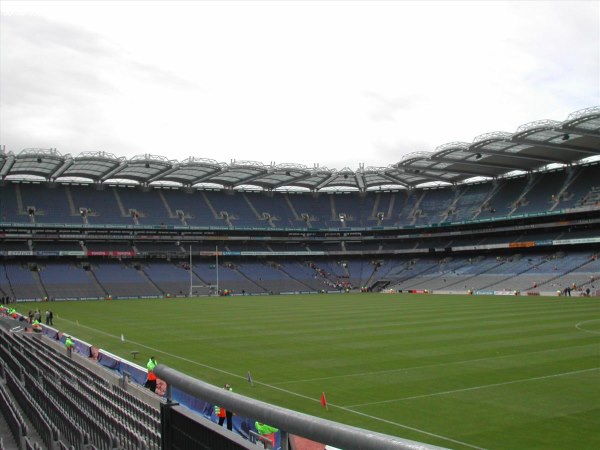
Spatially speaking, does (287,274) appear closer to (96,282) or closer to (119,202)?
(119,202)

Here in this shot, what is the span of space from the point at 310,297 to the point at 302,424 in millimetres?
77050

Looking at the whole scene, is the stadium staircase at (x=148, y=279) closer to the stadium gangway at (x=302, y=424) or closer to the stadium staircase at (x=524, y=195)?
the stadium staircase at (x=524, y=195)

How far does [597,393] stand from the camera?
1773cm

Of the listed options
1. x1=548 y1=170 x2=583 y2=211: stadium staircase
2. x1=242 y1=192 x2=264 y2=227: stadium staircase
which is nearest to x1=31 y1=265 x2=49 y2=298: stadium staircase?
x1=242 y1=192 x2=264 y2=227: stadium staircase

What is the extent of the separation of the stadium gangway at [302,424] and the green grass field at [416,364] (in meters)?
11.3

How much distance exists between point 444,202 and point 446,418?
9227cm

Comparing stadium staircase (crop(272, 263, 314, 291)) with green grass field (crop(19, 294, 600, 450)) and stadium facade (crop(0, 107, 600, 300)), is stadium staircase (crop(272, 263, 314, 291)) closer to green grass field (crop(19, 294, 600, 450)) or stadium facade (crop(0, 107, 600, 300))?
stadium facade (crop(0, 107, 600, 300))

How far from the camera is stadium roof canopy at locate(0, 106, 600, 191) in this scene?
65.0 meters

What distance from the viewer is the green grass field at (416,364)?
15.2m

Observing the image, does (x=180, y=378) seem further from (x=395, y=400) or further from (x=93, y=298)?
(x=93, y=298)

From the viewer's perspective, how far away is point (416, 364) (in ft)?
77.4

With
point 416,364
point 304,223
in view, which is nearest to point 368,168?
point 304,223

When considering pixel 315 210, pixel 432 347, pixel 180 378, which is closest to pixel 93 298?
pixel 315 210

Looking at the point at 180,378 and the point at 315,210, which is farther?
the point at 315,210
